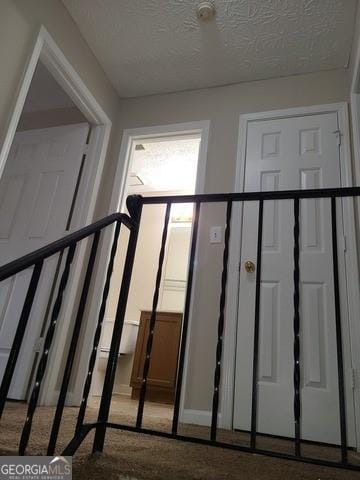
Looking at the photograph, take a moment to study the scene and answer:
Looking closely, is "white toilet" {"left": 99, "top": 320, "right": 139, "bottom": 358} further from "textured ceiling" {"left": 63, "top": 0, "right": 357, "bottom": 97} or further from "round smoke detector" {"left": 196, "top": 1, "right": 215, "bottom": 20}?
"round smoke detector" {"left": 196, "top": 1, "right": 215, "bottom": 20}

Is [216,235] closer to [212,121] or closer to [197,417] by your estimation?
[212,121]

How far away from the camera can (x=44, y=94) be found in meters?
3.23

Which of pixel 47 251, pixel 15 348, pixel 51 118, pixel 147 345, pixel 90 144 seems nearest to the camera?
pixel 15 348

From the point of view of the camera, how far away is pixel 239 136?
2824 mm

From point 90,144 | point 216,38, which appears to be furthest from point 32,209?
point 216,38

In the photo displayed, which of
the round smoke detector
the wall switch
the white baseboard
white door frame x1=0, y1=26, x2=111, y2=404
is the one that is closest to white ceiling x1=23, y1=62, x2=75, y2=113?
white door frame x1=0, y1=26, x2=111, y2=404

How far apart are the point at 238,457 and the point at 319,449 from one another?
70 cm

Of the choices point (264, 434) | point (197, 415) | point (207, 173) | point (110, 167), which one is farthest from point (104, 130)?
point (264, 434)

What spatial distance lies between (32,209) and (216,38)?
196 cm

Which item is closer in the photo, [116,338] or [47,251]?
[47,251]

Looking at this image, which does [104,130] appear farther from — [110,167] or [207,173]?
[207,173]

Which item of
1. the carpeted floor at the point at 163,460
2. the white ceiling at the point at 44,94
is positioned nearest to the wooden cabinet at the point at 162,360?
the carpeted floor at the point at 163,460

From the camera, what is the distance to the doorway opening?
3492 mm

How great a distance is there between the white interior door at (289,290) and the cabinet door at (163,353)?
1391 millimetres
